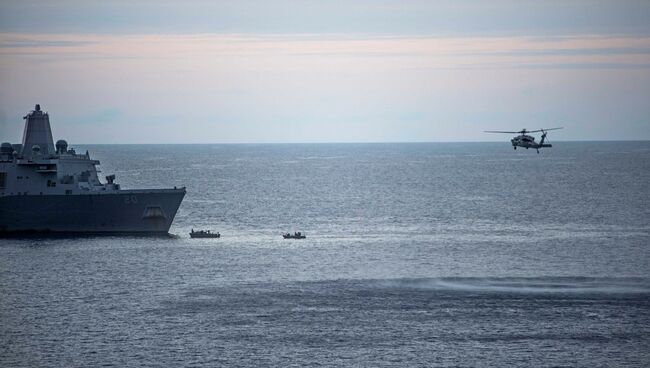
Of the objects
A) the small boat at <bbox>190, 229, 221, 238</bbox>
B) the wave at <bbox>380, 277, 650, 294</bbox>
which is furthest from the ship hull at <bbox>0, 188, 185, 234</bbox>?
the wave at <bbox>380, 277, 650, 294</bbox>

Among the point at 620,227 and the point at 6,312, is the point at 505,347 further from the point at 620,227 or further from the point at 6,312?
the point at 620,227

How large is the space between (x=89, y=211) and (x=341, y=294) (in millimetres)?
35177

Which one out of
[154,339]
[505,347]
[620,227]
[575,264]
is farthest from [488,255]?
[154,339]

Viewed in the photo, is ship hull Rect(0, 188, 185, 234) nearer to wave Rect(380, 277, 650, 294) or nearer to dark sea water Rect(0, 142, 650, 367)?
dark sea water Rect(0, 142, 650, 367)

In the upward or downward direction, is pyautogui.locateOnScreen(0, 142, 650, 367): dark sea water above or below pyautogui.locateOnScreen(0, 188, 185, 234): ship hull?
below

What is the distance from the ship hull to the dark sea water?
2770 mm

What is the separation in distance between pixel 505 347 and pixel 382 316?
910 cm

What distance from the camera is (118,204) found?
93000mm

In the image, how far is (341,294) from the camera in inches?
2623

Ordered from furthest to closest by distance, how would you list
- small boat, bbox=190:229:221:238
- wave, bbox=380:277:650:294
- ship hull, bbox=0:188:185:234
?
small boat, bbox=190:229:221:238, ship hull, bbox=0:188:185:234, wave, bbox=380:277:650:294

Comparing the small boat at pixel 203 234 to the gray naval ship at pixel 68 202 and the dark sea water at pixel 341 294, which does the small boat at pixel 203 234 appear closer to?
the dark sea water at pixel 341 294

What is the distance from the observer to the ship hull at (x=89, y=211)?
305 feet

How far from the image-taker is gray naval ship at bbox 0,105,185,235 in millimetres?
92938

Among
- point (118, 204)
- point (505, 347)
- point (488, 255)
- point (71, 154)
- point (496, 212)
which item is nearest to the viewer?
point (505, 347)
